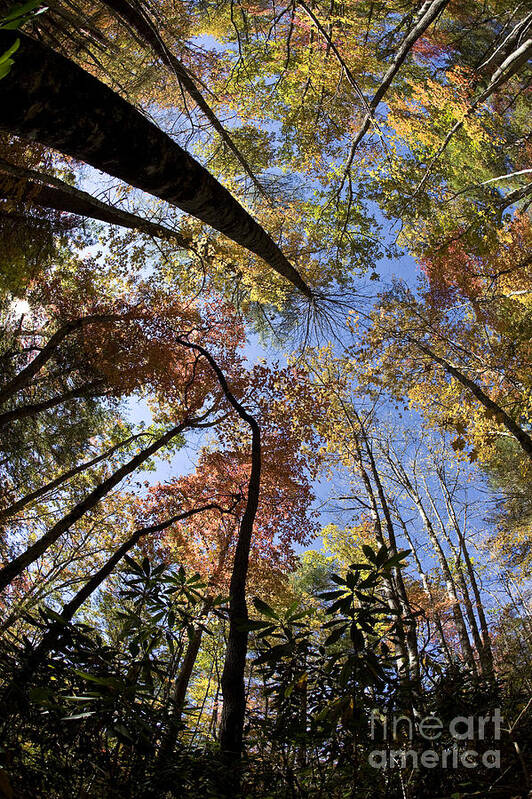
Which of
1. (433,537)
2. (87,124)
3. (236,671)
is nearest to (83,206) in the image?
(87,124)

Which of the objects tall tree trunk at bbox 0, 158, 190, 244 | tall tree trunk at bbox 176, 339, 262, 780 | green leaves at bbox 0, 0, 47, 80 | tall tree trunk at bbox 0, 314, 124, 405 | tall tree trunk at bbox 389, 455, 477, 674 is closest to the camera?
green leaves at bbox 0, 0, 47, 80

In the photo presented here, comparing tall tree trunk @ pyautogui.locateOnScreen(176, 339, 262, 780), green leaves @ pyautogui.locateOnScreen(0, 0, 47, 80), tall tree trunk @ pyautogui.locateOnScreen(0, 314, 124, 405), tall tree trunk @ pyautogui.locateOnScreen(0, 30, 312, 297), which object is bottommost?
tall tree trunk @ pyautogui.locateOnScreen(176, 339, 262, 780)

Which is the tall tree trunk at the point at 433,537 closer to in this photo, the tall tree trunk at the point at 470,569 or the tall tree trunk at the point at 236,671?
the tall tree trunk at the point at 470,569

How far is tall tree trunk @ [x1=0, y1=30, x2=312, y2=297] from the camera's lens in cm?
167

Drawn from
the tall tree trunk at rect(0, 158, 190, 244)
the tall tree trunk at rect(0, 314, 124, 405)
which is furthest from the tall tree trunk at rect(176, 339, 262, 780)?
the tall tree trunk at rect(0, 314, 124, 405)

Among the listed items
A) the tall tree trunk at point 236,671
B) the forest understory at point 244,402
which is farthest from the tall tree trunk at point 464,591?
the tall tree trunk at point 236,671

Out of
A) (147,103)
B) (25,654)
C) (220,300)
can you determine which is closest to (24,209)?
(147,103)

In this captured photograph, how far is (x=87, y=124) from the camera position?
1901 mm

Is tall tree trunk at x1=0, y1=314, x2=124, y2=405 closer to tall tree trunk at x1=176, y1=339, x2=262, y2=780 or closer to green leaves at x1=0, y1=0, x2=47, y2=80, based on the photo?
tall tree trunk at x1=176, y1=339, x2=262, y2=780

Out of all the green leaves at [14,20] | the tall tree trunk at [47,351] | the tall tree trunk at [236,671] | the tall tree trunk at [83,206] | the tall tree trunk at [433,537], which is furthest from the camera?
the tall tree trunk at [433,537]

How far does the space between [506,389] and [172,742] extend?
9.42 m

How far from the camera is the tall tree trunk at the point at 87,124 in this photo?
167 cm

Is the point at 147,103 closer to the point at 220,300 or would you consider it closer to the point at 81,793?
the point at 220,300

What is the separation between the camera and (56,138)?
6.23 feet
